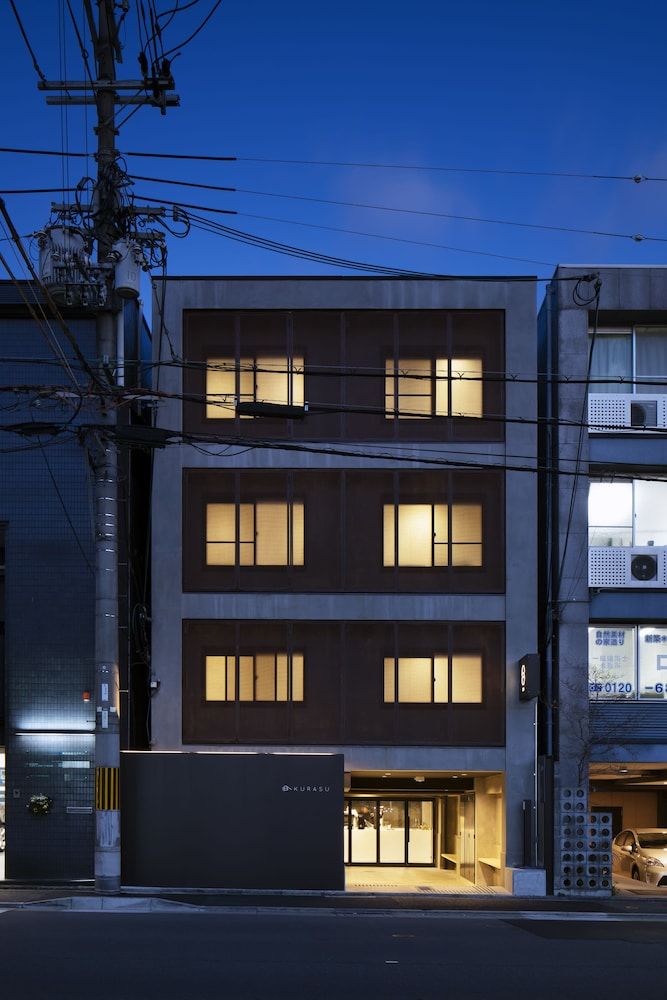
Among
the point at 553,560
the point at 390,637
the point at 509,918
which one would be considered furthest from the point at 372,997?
the point at 553,560

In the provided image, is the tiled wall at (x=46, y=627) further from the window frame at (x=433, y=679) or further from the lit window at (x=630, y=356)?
the lit window at (x=630, y=356)

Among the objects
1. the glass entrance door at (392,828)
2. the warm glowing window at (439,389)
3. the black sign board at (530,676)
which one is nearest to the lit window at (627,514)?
the warm glowing window at (439,389)

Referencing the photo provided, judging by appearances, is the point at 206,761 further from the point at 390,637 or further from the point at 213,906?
the point at 390,637

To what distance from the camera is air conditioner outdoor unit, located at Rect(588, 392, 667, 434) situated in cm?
2419

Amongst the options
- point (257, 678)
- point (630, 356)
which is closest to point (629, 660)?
point (630, 356)

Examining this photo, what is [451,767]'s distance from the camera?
2327 cm

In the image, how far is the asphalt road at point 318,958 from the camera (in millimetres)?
12148

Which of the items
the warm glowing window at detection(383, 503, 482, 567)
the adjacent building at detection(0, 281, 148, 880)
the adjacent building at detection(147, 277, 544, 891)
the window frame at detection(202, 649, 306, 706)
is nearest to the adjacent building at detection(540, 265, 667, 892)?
the adjacent building at detection(147, 277, 544, 891)

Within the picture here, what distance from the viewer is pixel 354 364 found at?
24.2 meters

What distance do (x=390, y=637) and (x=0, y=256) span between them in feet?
40.7

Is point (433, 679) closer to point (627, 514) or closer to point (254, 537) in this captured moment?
point (254, 537)

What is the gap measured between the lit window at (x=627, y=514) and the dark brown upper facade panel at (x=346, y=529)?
2458 millimetres

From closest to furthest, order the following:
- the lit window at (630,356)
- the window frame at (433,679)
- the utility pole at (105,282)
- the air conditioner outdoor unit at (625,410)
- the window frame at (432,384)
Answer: the utility pole at (105,282) → the window frame at (433,679) → the window frame at (432,384) → the air conditioner outdoor unit at (625,410) → the lit window at (630,356)

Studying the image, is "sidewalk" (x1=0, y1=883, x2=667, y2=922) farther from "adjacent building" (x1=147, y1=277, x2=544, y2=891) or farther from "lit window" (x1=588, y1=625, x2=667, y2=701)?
"lit window" (x1=588, y1=625, x2=667, y2=701)
